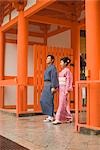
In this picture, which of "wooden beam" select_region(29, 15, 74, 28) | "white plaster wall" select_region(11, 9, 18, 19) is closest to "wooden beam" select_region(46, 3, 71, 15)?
"wooden beam" select_region(29, 15, 74, 28)

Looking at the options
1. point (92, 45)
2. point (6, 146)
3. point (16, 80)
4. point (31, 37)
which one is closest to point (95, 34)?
point (92, 45)

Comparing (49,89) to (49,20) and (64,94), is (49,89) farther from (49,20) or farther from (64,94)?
(49,20)

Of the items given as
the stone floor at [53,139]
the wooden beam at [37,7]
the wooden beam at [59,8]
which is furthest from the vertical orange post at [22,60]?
the stone floor at [53,139]

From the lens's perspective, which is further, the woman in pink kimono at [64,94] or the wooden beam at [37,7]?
the wooden beam at [37,7]

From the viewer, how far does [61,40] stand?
11.1 metres

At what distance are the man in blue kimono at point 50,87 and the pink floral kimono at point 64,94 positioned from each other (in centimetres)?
14

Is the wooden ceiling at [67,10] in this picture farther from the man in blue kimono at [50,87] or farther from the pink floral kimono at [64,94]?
the pink floral kimono at [64,94]

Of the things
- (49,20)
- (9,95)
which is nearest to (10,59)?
(9,95)

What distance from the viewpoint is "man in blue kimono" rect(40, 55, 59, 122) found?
648 centimetres

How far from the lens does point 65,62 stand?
652cm

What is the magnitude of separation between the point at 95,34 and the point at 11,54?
247 inches

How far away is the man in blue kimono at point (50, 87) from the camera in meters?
6.48

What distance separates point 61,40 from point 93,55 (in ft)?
20.4

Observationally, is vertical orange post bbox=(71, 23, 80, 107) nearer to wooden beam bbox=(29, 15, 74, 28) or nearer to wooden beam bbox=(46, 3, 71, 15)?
wooden beam bbox=(29, 15, 74, 28)
